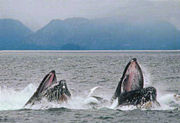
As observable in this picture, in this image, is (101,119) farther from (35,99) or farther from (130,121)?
(35,99)

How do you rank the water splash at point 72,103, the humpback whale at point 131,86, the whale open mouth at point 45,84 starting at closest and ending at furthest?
the humpback whale at point 131,86, the whale open mouth at point 45,84, the water splash at point 72,103

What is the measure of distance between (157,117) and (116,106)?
3.49 m

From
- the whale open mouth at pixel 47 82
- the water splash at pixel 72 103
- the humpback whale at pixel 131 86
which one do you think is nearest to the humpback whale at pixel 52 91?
Result: the whale open mouth at pixel 47 82

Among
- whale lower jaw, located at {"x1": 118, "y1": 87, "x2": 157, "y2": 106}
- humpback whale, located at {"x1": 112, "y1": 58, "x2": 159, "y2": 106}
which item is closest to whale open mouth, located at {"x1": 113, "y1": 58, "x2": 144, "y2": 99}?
humpback whale, located at {"x1": 112, "y1": 58, "x2": 159, "y2": 106}

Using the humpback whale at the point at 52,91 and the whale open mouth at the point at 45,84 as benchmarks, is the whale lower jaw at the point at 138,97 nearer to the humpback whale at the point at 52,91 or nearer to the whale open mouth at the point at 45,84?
the humpback whale at the point at 52,91

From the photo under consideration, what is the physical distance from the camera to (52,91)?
85.9 feet

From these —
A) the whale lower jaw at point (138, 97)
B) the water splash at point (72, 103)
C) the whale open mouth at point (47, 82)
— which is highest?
the whale open mouth at point (47, 82)

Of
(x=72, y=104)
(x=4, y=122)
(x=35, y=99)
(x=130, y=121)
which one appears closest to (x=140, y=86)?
(x=130, y=121)

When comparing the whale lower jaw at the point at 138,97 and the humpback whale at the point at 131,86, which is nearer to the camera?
the whale lower jaw at the point at 138,97

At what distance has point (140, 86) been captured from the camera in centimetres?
2600

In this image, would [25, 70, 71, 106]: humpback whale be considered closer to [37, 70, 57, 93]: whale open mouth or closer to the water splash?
[37, 70, 57, 93]: whale open mouth

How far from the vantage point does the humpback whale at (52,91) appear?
85.7 ft

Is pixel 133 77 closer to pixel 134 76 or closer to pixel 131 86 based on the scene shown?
pixel 134 76

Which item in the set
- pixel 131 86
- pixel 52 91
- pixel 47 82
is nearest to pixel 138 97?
pixel 131 86
